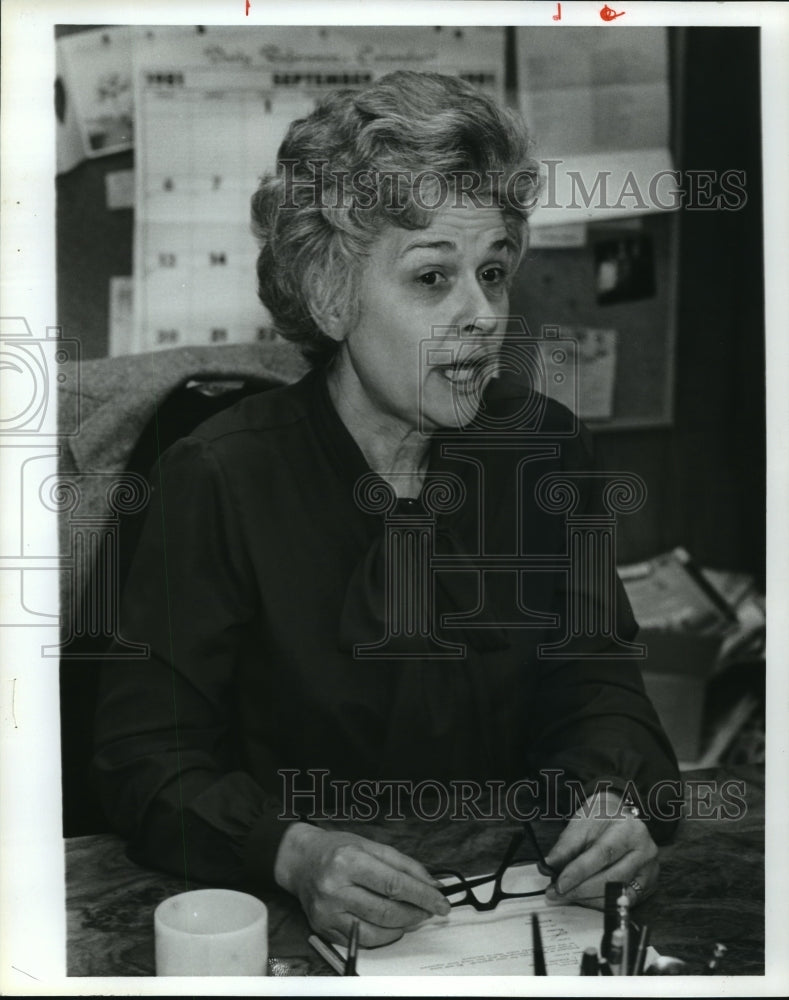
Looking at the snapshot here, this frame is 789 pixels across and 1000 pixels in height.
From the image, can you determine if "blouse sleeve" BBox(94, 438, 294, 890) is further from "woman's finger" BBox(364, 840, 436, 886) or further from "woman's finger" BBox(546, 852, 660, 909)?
"woman's finger" BBox(546, 852, 660, 909)

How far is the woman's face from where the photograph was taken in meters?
1.21

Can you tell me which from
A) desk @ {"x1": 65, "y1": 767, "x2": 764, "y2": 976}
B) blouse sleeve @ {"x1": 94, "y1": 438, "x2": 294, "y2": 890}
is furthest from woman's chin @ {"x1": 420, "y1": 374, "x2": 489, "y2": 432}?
desk @ {"x1": 65, "y1": 767, "x2": 764, "y2": 976}

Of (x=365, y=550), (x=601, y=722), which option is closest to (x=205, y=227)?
(x=365, y=550)

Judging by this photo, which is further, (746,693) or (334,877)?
(746,693)

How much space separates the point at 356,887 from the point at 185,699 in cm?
28

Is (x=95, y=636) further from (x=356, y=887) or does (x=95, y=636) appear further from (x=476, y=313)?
(x=476, y=313)

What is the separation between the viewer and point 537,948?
1222 millimetres

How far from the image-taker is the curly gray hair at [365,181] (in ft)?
3.97

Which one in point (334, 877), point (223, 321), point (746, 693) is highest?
point (223, 321)

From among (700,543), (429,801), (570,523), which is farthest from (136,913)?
(700,543)

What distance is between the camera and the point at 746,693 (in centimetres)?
130

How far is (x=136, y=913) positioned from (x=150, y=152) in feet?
2.87

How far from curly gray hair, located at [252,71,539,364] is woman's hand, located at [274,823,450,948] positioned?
557 mm

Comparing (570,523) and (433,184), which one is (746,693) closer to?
(570,523)
